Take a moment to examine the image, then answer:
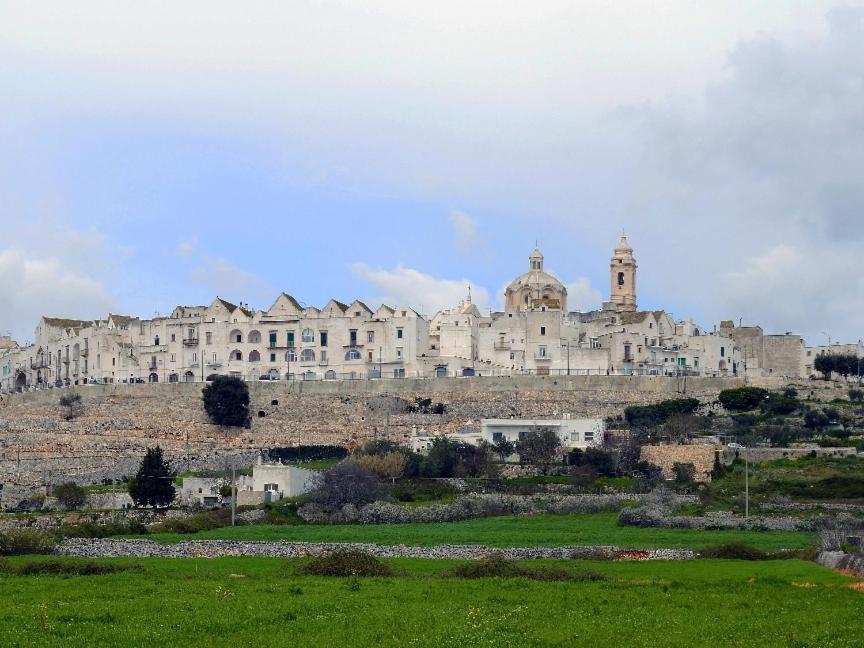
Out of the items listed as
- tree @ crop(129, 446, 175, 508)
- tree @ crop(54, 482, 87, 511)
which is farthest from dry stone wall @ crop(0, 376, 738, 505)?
tree @ crop(54, 482, 87, 511)

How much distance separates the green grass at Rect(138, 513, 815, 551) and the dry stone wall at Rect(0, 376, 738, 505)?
62.7 ft

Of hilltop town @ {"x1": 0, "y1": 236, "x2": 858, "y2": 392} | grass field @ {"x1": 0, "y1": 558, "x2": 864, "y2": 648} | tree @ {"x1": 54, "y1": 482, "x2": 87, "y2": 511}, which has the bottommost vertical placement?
grass field @ {"x1": 0, "y1": 558, "x2": 864, "y2": 648}

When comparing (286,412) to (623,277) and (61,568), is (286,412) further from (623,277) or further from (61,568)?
(61,568)

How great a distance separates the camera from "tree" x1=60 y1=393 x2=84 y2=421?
8244 centimetres

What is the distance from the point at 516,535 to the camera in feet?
162

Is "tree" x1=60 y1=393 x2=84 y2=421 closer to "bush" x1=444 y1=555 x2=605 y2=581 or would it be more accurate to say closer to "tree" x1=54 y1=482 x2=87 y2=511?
"tree" x1=54 y1=482 x2=87 y2=511

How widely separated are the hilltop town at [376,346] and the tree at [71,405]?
401 centimetres

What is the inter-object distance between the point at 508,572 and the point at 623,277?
215 feet

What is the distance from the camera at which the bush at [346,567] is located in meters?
36.2

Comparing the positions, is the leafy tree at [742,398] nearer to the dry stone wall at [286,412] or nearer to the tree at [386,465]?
the dry stone wall at [286,412]

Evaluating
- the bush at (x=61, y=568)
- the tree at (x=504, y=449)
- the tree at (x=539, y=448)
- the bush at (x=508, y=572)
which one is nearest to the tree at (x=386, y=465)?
the tree at (x=539, y=448)

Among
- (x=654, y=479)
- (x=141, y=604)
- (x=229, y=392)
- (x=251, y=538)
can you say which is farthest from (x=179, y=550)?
(x=229, y=392)

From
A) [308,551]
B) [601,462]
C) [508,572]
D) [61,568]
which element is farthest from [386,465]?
[508,572]

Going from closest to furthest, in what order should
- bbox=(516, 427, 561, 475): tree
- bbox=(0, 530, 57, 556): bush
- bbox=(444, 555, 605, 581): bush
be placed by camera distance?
bbox=(444, 555, 605, 581): bush → bbox=(0, 530, 57, 556): bush → bbox=(516, 427, 561, 475): tree
